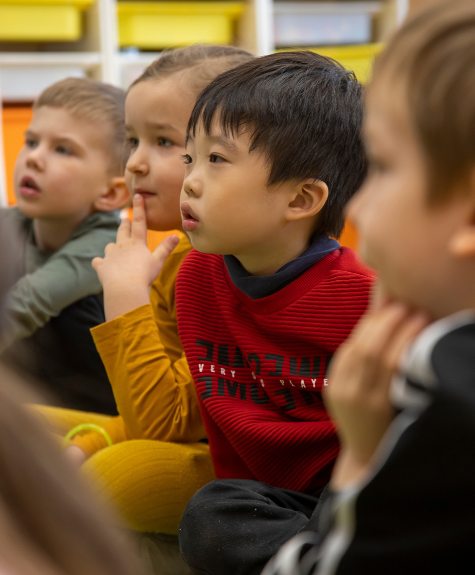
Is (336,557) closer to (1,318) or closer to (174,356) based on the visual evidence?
(1,318)

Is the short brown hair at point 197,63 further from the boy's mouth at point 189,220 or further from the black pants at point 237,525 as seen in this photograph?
the black pants at point 237,525

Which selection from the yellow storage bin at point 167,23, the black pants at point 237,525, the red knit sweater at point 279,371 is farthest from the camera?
the yellow storage bin at point 167,23

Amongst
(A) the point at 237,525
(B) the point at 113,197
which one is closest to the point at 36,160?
(B) the point at 113,197

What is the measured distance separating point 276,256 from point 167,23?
2.14 m

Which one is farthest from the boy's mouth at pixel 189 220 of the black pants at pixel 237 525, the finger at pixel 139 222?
the black pants at pixel 237 525

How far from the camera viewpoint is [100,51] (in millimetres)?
2824

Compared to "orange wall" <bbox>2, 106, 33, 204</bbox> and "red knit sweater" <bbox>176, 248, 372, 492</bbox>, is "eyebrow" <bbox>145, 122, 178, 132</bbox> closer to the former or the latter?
"red knit sweater" <bbox>176, 248, 372, 492</bbox>

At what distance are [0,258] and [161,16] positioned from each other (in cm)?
260

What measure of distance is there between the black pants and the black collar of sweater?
10.2 inches

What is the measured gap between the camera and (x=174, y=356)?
1.18m

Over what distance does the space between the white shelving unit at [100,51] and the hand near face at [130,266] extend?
168cm

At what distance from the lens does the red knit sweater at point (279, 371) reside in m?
0.89

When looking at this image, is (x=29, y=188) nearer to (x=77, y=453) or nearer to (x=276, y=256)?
(x=77, y=453)

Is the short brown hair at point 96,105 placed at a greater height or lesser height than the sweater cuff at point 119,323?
greater
